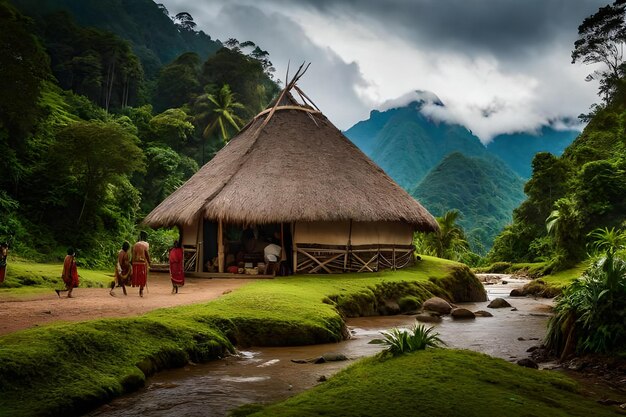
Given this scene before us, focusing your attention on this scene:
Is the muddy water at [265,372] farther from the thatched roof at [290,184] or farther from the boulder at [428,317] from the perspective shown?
the thatched roof at [290,184]

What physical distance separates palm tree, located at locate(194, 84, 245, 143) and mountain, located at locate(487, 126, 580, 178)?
387ft

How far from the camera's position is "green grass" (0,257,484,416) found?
17.6 ft

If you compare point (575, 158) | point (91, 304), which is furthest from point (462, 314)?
point (575, 158)

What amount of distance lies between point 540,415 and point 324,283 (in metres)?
10.4

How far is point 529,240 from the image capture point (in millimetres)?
37750

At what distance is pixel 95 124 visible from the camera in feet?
73.8

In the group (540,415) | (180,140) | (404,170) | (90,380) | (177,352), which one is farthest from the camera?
(404,170)

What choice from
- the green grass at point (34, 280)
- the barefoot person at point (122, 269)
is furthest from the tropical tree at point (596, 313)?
the green grass at point (34, 280)

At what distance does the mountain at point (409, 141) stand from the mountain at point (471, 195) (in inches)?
907

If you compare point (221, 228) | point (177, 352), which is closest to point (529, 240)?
point (221, 228)

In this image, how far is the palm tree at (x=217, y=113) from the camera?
44625mm

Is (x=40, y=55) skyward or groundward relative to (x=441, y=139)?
groundward

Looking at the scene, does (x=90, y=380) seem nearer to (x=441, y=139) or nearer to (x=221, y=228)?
(x=221, y=228)

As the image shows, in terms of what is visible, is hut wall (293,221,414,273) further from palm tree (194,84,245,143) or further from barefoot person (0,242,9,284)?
palm tree (194,84,245,143)
